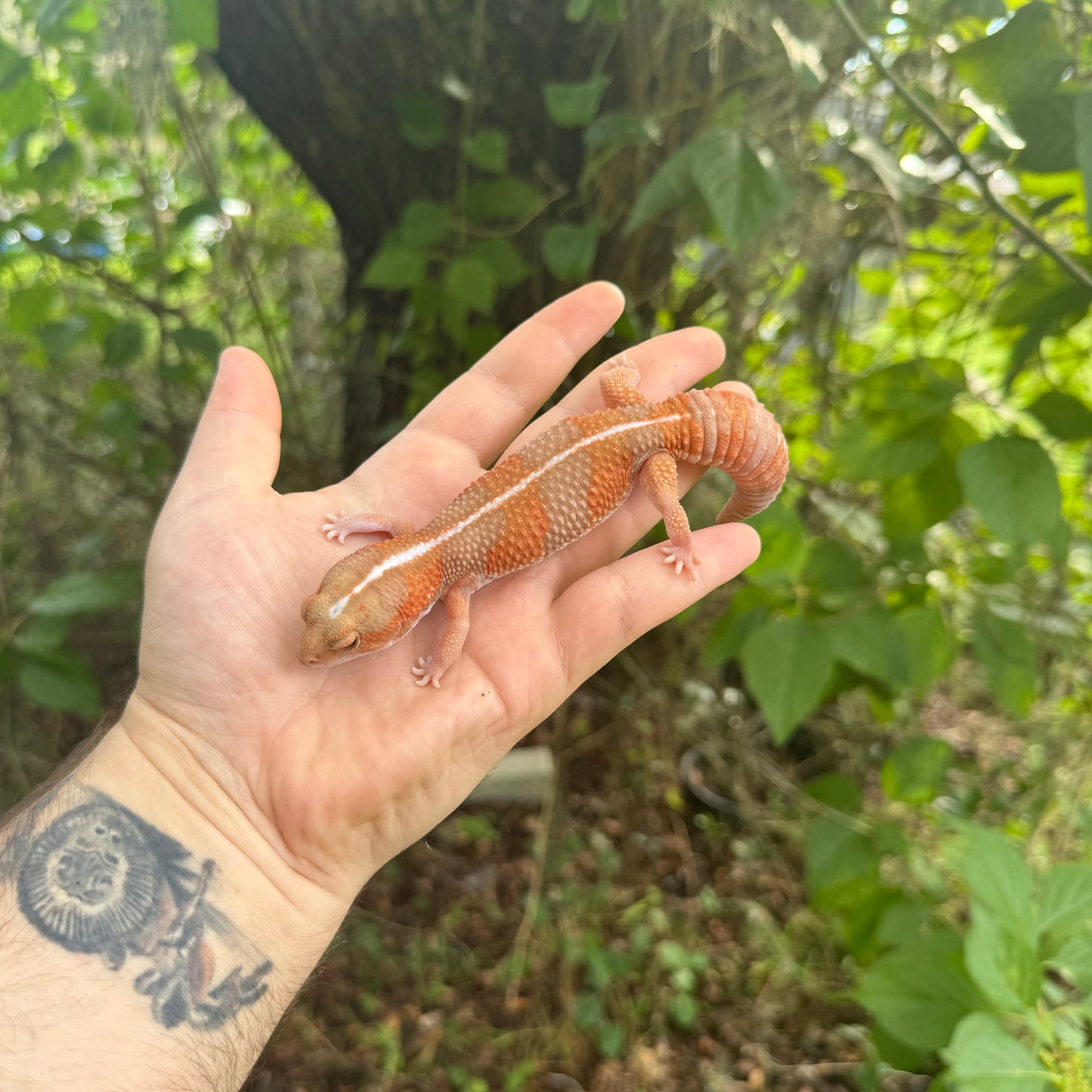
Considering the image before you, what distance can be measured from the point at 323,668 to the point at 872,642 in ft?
7.06

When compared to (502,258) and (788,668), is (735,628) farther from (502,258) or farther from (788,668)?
(502,258)

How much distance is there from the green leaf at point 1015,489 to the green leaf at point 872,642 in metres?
0.63

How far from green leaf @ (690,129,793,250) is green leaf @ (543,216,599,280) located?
702 mm

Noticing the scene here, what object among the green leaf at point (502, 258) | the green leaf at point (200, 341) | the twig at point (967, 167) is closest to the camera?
the twig at point (967, 167)

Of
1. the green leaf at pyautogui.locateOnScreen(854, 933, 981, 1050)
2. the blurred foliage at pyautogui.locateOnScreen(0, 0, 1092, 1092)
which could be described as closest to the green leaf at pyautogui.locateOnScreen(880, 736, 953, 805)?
the blurred foliage at pyautogui.locateOnScreen(0, 0, 1092, 1092)

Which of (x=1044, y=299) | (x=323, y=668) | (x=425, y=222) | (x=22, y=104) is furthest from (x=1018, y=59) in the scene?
(x=22, y=104)

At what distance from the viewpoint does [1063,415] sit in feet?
8.18

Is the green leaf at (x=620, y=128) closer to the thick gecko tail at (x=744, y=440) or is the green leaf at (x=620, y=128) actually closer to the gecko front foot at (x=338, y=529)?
A: the thick gecko tail at (x=744, y=440)

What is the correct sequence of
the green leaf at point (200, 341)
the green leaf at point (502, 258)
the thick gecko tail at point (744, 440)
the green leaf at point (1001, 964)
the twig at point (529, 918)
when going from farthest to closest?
1. the twig at point (529, 918)
2. the green leaf at point (200, 341)
3. the green leaf at point (502, 258)
4. the thick gecko tail at point (744, 440)
5. the green leaf at point (1001, 964)

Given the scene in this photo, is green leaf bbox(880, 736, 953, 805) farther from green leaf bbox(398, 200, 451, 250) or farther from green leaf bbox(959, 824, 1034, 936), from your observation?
green leaf bbox(398, 200, 451, 250)

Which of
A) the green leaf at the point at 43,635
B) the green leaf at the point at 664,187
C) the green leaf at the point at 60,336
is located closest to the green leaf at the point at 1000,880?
the green leaf at the point at 664,187

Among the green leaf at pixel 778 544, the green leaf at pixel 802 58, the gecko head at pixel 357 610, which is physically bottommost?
the green leaf at pixel 778 544

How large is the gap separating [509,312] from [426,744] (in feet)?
9.79

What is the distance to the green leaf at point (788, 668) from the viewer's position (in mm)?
2699
